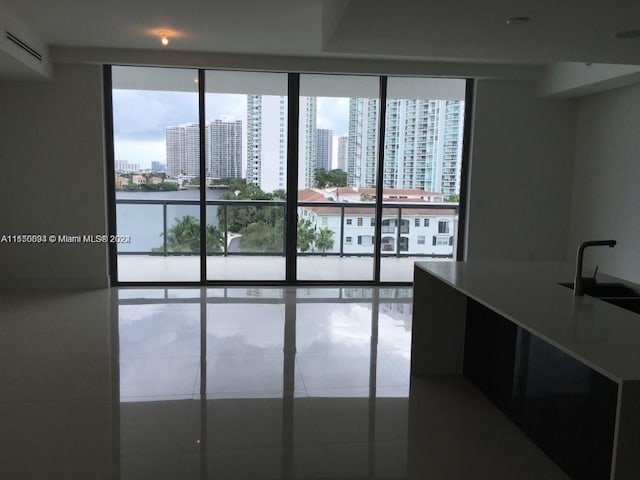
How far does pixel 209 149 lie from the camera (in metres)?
6.75

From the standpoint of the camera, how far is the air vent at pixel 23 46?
4789 mm

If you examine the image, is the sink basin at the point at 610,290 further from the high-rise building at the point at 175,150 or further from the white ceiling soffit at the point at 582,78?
the high-rise building at the point at 175,150

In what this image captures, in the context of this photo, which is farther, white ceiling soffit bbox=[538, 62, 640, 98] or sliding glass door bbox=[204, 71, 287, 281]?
sliding glass door bbox=[204, 71, 287, 281]

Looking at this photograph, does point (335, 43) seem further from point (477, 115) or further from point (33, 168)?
point (33, 168)

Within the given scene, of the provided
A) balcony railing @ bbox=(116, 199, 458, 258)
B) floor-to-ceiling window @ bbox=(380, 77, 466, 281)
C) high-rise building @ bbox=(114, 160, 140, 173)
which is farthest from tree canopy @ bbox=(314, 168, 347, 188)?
high-rise building @ bbox=(114, 160, 140, 173)

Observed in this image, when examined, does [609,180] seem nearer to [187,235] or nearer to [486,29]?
[486,29]

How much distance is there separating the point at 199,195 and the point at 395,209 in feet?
8.47

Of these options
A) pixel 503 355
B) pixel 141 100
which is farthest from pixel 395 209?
pixel 503 355

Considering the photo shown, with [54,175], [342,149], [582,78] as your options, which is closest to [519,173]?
[582,78]

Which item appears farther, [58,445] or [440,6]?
[440,6]

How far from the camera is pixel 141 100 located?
21.5 feet

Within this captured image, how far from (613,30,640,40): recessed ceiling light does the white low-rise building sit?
3242 mm

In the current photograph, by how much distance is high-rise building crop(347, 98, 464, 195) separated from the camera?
6.91 meters

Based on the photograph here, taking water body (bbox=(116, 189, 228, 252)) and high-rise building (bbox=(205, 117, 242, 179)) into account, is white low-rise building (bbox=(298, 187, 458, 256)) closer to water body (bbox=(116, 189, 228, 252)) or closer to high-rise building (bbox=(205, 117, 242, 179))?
high-rise building (bbox=(205, 117, 242, 179))
